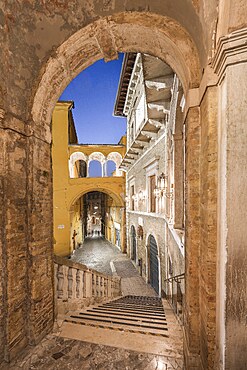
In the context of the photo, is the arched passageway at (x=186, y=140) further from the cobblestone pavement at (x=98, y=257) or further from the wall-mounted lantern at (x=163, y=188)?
the cobblestone pavement at (x=98, y=257)

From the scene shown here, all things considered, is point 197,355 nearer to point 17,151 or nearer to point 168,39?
point 17,151

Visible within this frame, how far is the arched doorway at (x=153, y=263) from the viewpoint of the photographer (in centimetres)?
893

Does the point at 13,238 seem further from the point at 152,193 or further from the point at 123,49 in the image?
the point at 152,193

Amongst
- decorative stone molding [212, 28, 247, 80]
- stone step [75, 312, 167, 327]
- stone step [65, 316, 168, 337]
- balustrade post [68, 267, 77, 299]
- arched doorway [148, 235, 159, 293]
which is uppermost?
decorative stone molding [212, 28, 247, 80]

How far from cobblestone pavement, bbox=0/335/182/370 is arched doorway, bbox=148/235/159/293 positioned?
20.0 ft

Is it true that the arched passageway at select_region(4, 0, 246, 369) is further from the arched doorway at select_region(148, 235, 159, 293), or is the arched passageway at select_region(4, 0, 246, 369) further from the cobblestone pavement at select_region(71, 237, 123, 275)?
the cobblestone pavement at select_region(71, 237, 123, 275)

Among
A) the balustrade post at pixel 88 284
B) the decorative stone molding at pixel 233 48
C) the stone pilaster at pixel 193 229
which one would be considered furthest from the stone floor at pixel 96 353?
the decorative stone molding at pixel 233 48

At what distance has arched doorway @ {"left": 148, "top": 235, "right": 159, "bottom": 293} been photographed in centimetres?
893

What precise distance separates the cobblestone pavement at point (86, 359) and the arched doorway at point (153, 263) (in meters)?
6.10

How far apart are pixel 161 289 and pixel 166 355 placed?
214 inches

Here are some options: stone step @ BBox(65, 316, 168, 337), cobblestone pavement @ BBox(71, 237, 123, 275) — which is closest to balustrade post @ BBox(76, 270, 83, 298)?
stone step @ BBox(65, 316, 168, 337)

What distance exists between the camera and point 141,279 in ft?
35.0

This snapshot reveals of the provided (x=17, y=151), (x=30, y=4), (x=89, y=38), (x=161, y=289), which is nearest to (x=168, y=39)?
(x=89, y=38)

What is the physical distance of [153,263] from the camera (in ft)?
31.2
